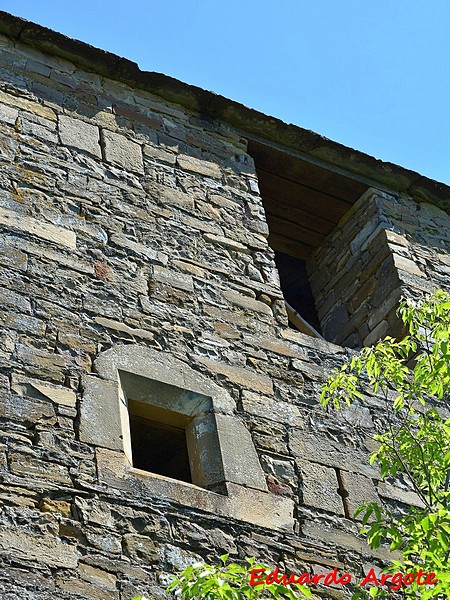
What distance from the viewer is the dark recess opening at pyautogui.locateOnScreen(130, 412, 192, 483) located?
4.54 meters

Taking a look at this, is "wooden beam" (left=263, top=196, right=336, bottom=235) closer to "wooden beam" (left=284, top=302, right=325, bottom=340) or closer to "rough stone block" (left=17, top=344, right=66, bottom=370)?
"wooden beam" (left=284, top=302, right=325, bottom=340)

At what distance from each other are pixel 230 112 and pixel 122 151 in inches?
41.5

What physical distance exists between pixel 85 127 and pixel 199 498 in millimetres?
2437

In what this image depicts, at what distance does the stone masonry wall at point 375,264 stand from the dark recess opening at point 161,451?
161 centimetres

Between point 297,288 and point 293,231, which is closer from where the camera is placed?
point 293,231

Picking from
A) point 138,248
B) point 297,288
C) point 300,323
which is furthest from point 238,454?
point 297,288

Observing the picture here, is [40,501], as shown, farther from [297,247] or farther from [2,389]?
[297,247]

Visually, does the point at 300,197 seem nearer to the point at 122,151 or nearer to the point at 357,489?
the point at 122,151

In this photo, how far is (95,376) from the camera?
3.99 meters

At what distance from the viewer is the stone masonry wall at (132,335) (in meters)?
3.43

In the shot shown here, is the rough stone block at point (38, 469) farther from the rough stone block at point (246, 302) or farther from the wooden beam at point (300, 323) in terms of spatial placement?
the wooden beam at point (300, 323)

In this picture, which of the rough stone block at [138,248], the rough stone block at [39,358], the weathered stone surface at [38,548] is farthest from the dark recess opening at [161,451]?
the weathered stone surface at [38,548]

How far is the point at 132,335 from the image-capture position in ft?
14.2

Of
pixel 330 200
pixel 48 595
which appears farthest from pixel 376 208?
pixel 48 595
